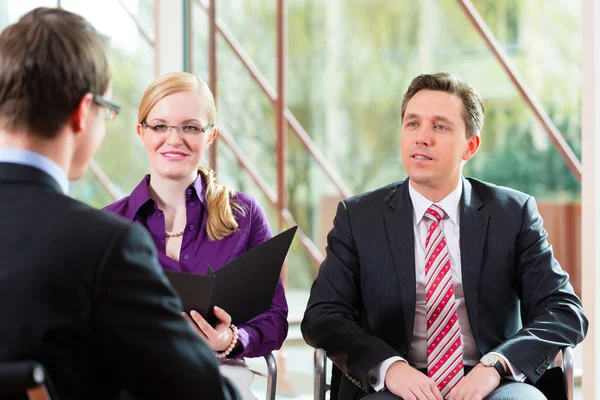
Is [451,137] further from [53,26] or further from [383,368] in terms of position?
[53,26]

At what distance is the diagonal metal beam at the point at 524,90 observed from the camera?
Answer: 4395 mm

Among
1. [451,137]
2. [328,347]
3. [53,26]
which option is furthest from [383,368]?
[53,26]

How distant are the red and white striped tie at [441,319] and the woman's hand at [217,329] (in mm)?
632

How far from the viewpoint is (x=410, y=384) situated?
234 centimetres

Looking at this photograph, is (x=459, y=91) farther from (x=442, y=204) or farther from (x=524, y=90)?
(x=524, y=90)

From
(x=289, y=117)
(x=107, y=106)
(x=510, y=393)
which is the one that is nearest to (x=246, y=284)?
(x=510, y=393)

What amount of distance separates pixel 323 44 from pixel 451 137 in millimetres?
3034

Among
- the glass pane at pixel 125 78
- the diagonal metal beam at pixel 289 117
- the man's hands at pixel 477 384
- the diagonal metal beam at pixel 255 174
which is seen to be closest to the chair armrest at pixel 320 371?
the man's hands at pixel 477 384

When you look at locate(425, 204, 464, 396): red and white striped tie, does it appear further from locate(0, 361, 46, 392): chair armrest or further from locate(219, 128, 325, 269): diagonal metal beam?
locate(219, 128, 325, 269): diagonal metal beam

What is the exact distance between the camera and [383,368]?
94.7 inches

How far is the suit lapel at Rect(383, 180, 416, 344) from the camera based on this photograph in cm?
253

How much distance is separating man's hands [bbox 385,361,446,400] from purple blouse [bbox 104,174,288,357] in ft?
1.43

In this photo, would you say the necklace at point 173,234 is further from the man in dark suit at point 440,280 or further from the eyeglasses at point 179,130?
the man in dark suit at point 440,280

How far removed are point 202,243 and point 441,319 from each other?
0.80 metres
